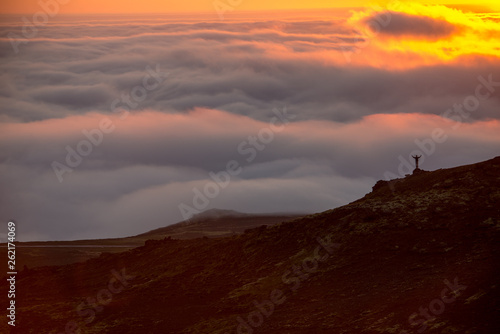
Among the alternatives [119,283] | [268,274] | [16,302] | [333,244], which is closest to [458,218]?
[333,244]

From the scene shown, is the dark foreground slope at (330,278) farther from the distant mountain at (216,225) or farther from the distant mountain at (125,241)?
the distant mountain at (216,225)

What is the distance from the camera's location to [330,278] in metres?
33.2

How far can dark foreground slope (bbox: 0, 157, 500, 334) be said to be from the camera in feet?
93.4

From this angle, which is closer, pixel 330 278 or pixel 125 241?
pixel 330 278

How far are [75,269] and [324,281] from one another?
54.5 feet

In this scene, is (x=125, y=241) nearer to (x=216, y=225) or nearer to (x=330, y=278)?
(x=216, y=225)

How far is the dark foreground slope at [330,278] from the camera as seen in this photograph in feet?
93.4

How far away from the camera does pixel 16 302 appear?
38.2 metres

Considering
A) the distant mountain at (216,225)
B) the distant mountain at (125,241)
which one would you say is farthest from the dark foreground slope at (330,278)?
the distant mountain at (216,225)

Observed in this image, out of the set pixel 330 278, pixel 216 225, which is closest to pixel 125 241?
pixel 216 225

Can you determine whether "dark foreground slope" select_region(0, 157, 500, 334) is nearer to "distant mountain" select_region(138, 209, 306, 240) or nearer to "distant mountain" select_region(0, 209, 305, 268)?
"distant mountain" select_region(0, 209, 305, 268)

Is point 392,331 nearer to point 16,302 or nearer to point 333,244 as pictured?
point 333,244

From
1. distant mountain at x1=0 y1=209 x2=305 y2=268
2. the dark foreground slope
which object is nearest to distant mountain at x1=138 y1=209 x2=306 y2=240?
distant mountain at x1=0 y1=209 x2=305 y2=268

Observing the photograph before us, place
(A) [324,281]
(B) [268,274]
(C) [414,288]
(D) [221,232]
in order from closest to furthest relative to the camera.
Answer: (C) [414,288] < (A) [324,281] < (B) [268,274] < (D) [221,232]
